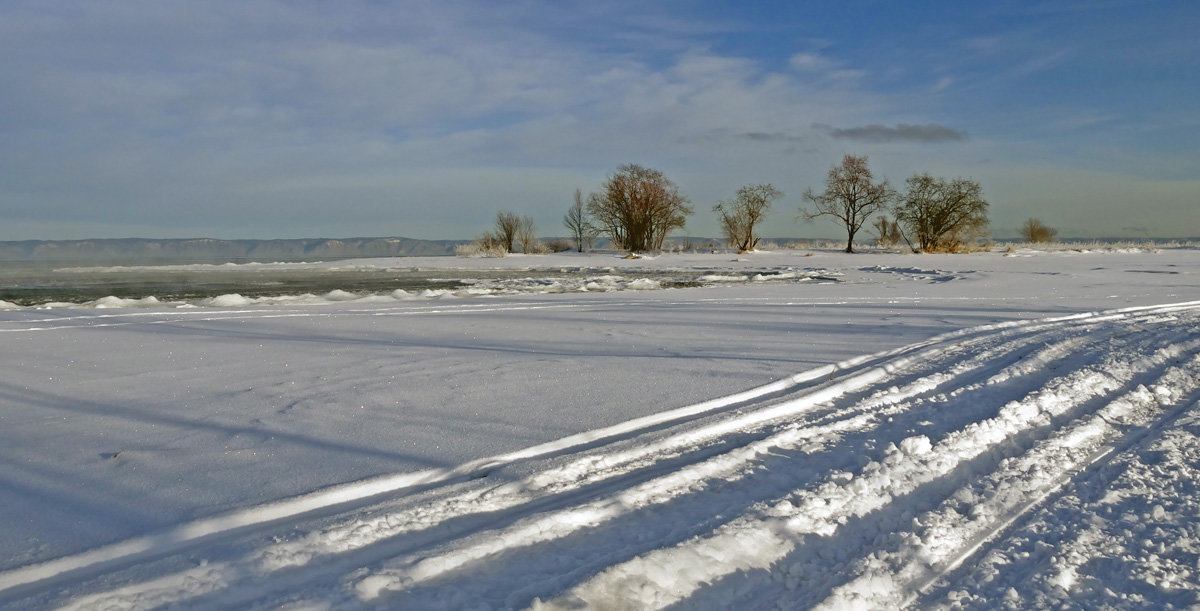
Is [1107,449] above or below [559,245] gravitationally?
below

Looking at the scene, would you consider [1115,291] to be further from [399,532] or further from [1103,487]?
[399,532]

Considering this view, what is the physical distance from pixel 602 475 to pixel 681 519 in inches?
21.0

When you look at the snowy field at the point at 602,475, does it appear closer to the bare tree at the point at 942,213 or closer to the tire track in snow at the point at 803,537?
the tire track in snow at the point at 803,537

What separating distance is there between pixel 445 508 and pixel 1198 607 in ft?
8.03

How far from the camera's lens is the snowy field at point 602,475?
2111 millimetres

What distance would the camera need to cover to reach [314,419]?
3.81 metres

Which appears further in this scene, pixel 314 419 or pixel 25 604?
pixel 314 419

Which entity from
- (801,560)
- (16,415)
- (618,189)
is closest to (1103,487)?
(801,560)

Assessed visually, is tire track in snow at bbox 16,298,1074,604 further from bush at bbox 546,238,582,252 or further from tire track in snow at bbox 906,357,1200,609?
bush at bbox 546,238,582,252

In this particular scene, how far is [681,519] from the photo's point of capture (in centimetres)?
255

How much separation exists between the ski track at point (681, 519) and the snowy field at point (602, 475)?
0.04ft

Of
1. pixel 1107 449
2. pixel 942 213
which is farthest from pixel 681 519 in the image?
pixel 942 213

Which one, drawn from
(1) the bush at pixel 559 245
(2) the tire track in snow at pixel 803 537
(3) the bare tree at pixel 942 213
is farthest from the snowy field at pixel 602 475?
(1) the bush at pixel 559 245

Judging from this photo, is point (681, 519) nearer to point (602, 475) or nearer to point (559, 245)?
point (602, 475)
